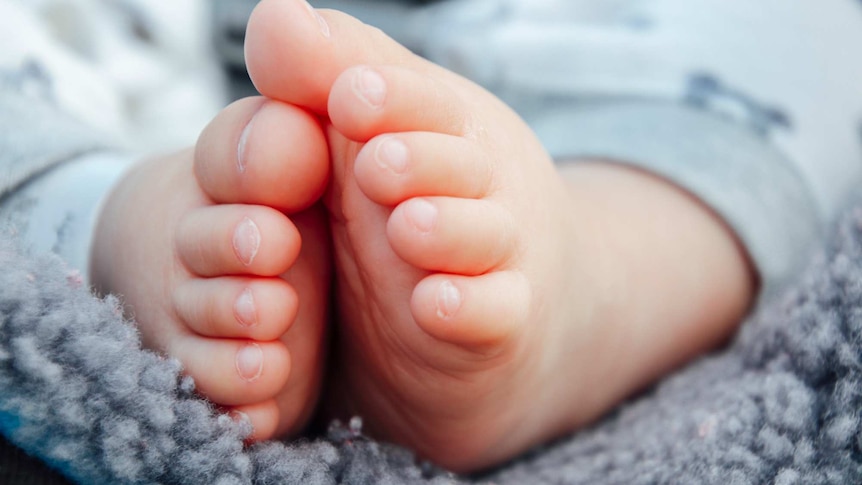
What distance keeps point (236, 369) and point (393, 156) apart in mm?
119

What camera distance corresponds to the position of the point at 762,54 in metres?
0.74

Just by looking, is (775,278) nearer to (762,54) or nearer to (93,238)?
(762,54)

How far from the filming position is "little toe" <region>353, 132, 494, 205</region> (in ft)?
1.08

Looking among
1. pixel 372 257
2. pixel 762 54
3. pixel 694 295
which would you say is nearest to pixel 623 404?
pixel 694 295

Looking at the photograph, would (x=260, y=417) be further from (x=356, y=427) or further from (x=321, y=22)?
(x=321, y=22)

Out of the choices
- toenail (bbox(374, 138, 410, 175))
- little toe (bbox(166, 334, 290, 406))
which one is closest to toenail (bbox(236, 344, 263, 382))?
little toe (bbox(166, 334, 290, 406))

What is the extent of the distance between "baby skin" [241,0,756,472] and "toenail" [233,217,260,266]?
5 cm

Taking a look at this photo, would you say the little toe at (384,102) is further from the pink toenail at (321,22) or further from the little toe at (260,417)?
the little toe at (260,417)

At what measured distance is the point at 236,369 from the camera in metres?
0.35

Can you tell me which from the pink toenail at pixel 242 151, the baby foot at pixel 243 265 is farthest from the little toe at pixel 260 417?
the pink toenail at pixel 242 151

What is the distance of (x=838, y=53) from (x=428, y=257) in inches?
23.9

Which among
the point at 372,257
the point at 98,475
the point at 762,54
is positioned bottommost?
the point at 98,475

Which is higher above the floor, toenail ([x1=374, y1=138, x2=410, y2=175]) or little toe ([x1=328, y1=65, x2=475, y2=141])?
little toe ([x1=328, y1=65, x2=475, y2=141])

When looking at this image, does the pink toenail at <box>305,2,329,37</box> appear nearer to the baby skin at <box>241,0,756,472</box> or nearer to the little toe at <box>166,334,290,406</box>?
the baby skin at <box>241,0,756,472</box>
